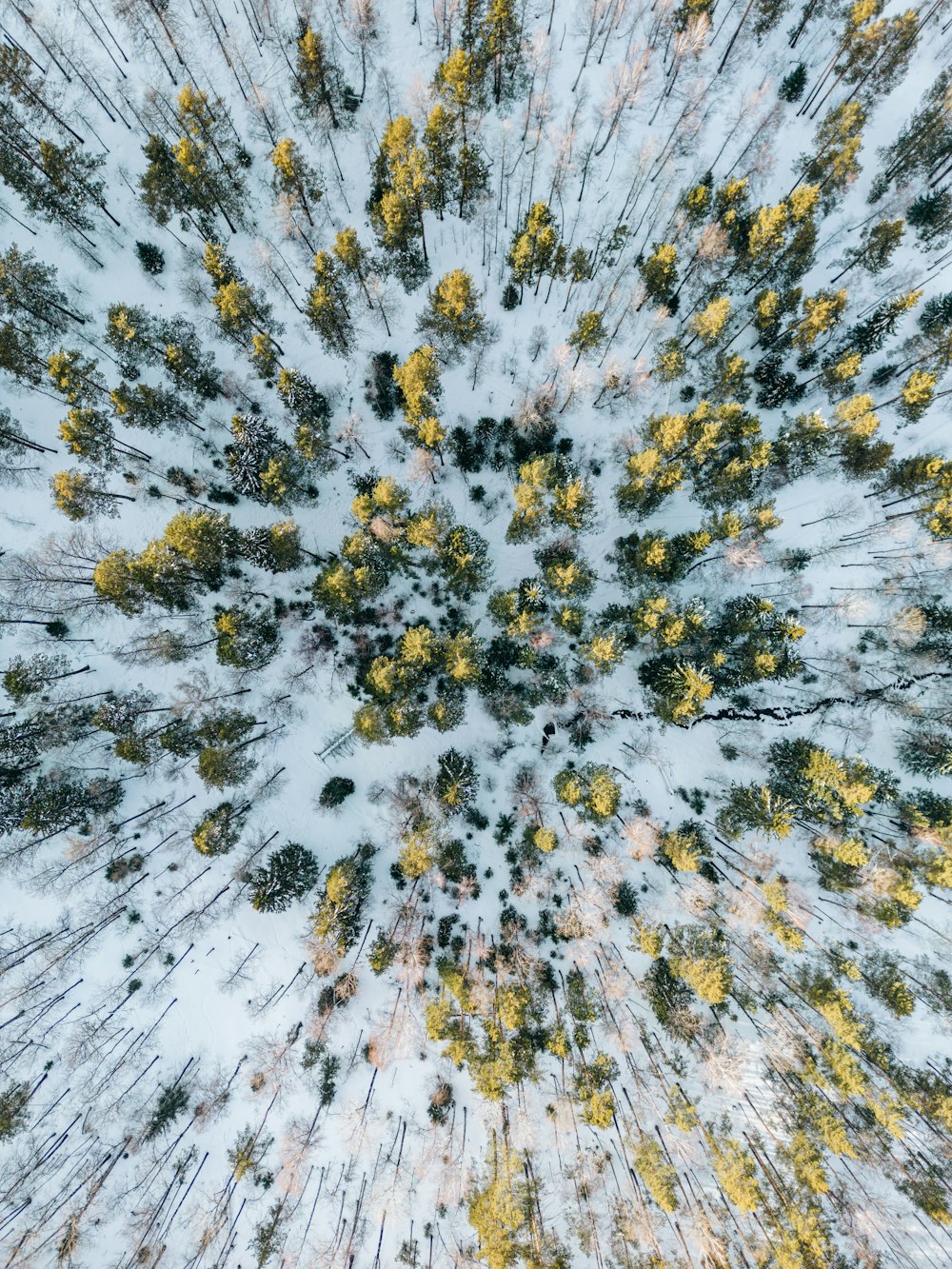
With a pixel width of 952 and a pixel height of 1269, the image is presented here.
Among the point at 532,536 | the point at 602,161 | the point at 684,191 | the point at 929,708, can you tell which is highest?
the point at 602,161

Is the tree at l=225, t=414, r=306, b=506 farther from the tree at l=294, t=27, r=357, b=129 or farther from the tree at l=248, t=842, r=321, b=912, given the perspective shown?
the tree at l=248, t=842, r=321, b=912

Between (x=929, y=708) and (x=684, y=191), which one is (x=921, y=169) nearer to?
(x=684, y=191)

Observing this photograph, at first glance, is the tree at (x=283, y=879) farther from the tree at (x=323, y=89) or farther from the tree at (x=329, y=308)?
the tree at (x=323, y=89)

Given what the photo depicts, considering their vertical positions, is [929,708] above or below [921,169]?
below

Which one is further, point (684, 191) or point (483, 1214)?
point (684, 191)

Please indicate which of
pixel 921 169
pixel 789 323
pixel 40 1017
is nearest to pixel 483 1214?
pixel 40 1017
